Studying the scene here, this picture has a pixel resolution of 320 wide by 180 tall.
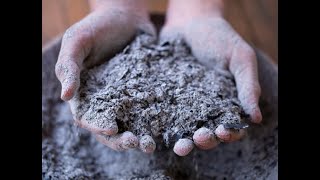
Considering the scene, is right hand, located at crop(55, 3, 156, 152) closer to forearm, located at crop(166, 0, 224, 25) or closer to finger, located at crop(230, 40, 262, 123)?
forearm, located at crop(166, 0, 224, 25)

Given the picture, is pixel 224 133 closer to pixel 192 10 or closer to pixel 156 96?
pixel 156 96

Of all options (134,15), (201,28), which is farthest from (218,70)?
(134,15)

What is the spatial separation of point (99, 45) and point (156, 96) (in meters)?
0.17

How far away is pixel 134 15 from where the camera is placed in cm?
96

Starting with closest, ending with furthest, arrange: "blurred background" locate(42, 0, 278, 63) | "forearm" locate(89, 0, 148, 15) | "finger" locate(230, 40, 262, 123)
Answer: "finger" locate(230, 40, 262, 123), "forearm" locate(89, 0, 148, 15), "blurred background" locate(42, 0, 278, 63)

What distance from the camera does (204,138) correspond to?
71 cm

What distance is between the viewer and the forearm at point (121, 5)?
3.08ft

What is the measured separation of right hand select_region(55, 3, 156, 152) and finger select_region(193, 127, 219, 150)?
74 millimetres

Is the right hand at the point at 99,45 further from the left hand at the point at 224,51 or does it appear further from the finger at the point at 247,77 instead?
the finger at the point at 247,77

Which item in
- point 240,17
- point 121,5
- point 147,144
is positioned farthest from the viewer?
point 240,17

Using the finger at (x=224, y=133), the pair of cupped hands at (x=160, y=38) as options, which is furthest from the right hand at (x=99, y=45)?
the finger at (x=224, y=133)

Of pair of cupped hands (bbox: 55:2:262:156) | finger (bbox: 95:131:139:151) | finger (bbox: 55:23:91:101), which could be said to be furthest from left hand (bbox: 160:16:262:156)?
finger (bbox: 55:23:91:101)

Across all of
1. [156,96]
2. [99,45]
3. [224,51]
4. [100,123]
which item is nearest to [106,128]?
[100,123]

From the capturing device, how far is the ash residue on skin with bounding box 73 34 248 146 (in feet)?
2.38
